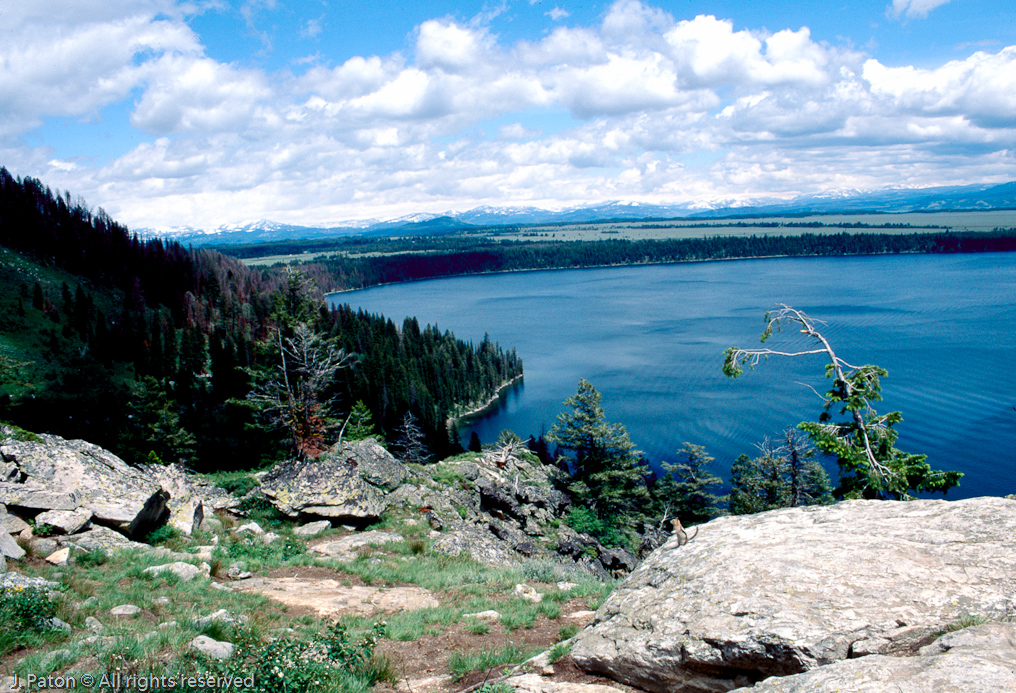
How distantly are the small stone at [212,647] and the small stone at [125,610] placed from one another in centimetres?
191

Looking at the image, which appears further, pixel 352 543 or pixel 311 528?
pixel 311 528

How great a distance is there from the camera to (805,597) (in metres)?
7.07

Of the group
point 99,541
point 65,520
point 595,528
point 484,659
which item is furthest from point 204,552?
point 595,528

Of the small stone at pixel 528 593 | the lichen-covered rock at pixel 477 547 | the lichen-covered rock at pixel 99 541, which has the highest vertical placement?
the lichen-covered rock at pixel 99 541

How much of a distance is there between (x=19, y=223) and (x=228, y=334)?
45171 millimetres

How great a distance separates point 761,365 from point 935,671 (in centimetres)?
9646

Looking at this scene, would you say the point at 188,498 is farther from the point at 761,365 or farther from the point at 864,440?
the point at 761,365

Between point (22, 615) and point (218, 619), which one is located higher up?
point (22, 615)

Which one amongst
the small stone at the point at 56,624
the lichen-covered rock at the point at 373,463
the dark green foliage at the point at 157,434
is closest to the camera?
the small stone at the point at 56,624

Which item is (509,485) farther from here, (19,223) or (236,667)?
(19,223)

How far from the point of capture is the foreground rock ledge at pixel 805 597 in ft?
20.9

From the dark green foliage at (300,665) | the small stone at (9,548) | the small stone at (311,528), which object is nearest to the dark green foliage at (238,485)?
the small stone at (311,528)

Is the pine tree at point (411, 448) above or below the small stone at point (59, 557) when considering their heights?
below

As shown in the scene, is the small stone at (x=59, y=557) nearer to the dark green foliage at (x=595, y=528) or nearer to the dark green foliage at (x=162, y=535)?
the dark green foliage at (x=162, y=535)
